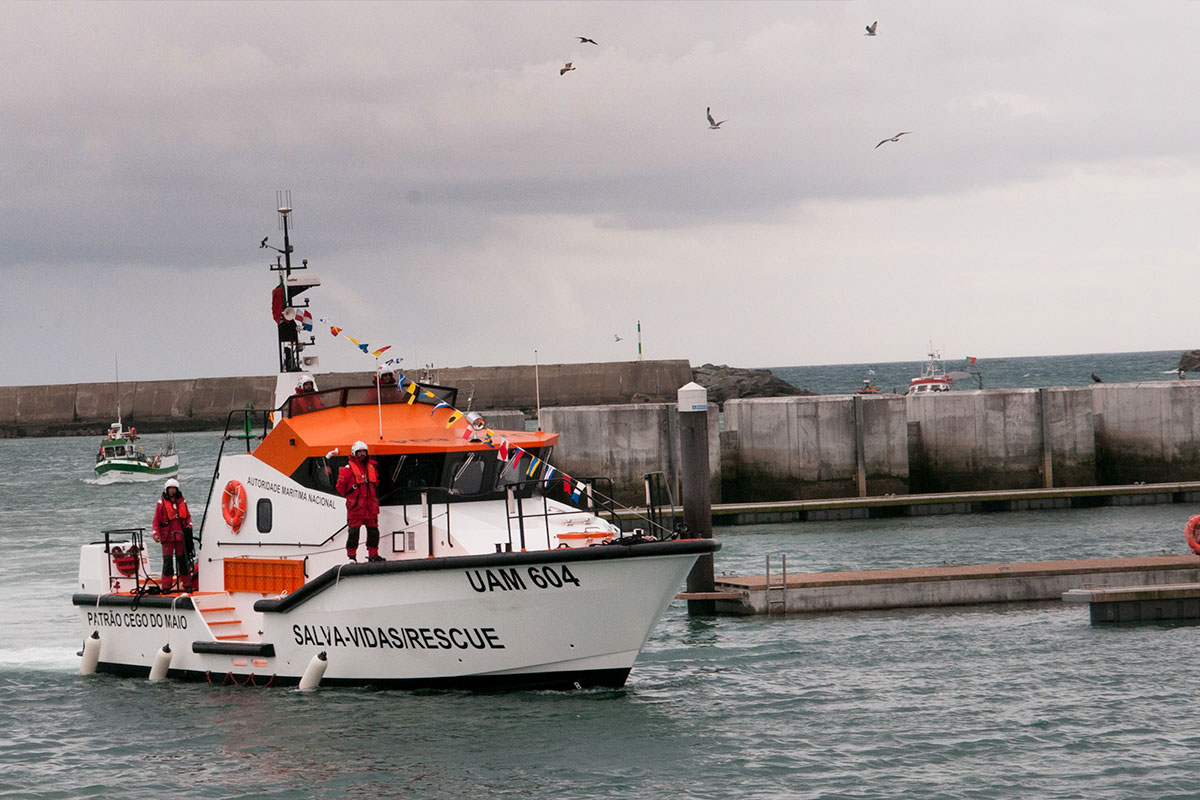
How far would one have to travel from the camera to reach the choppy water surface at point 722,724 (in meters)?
12.1

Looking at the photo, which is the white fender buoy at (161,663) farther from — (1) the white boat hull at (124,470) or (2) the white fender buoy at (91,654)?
(1) the white boat hull at (124,470)

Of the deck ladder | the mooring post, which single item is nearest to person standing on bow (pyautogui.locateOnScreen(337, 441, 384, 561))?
the mooring post

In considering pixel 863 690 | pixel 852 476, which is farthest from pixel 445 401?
pixel 852 476

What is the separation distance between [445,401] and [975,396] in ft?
59.9

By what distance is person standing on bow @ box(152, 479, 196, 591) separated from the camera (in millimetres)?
16344

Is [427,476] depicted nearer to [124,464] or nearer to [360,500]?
[360,500]

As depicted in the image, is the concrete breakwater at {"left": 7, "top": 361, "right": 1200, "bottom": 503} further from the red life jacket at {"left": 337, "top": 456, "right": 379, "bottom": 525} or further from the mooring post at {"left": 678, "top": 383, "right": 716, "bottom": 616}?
the red life jacket at {"left": 337, "top": 456, "right": 379, "bottom": 525}

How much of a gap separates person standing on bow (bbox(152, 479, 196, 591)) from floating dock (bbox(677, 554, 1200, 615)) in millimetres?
6385

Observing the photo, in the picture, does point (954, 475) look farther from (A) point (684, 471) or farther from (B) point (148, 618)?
(B) point (148, 618)

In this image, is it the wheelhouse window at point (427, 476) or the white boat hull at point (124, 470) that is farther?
the white boat hull at point (124, 470)

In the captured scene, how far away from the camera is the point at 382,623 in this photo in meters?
14.3

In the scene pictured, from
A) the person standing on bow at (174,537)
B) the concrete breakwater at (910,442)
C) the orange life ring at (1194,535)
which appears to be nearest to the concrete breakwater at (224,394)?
the concrete breakwater at (910,442)

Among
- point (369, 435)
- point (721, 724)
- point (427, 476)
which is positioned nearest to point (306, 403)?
point (369, 435)

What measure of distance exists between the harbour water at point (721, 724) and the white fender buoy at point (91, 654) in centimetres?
27
